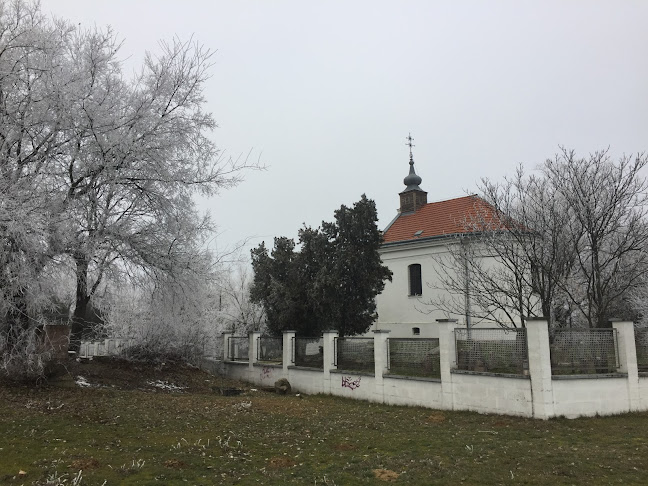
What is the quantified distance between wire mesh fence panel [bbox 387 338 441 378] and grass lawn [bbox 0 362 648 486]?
3.92 ft

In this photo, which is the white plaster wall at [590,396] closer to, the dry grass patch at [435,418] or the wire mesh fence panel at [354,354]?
the dry grass patch at [435,418]

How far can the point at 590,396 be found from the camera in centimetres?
1085

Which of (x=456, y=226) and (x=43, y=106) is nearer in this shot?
(x=43, y=106)

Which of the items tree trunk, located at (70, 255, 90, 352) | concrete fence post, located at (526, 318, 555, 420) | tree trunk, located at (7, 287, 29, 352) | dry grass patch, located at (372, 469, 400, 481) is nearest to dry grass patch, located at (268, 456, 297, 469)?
dry grass patch, located at (372, 469, 400, 481)

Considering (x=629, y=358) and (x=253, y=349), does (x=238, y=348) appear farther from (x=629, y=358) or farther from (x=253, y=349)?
(x=629, y=358)

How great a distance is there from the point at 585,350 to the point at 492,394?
2.44 m

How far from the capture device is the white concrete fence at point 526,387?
10.6 metres

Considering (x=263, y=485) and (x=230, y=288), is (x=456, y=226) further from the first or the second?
(x=263, y=485)

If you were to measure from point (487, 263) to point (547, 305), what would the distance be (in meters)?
9.28

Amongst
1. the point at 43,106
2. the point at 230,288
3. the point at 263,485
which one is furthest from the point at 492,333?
the point at 230,288

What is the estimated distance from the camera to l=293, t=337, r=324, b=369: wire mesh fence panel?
16359 mm

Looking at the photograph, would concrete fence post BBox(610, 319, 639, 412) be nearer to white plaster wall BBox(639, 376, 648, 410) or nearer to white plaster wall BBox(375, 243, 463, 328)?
white plaster wall BBox(639, 376, 648, 410)

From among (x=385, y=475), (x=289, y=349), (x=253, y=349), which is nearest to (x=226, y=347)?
(x=253, y=349)

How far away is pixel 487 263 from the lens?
76.5 ft
